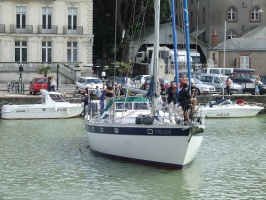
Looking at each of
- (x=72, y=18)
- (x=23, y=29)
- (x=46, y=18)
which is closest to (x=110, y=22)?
(x=72, y=18)

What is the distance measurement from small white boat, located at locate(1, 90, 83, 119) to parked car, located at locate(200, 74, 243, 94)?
552 inches

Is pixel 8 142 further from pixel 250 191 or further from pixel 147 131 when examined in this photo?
pixel 250 191

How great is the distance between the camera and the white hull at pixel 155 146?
98.9 ft

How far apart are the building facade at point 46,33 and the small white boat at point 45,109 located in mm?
25113

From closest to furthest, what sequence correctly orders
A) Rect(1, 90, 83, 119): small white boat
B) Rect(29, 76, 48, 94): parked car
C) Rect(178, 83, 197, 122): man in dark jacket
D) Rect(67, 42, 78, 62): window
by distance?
1. Rect(178, 83, 197, 122): man in dark jacket
2. Rect(1, 90, 83, 119): small white boat
3. Rect(29, 76, 48, 94): parked car
4. Rect(67, 42, 78, 62): window

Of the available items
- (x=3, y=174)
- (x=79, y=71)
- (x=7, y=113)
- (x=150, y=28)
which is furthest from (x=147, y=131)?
(x=150, y=28)

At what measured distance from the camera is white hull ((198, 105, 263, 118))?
5256cm

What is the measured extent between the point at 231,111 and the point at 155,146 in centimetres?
2304

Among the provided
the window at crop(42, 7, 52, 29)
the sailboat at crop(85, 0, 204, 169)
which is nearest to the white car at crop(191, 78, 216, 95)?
the window at crop(42, 7, 52, 29)

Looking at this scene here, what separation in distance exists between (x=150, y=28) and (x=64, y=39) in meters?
13.1

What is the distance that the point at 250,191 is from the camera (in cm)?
2802

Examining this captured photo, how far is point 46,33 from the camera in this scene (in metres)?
78.8

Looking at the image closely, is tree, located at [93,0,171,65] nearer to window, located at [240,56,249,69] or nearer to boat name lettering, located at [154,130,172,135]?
window, located at [240,56,249,69]

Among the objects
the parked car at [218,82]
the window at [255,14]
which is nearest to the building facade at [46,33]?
the parked car at [218,82]
